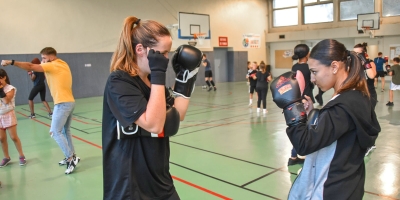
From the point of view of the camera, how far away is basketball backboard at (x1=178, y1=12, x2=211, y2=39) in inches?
643

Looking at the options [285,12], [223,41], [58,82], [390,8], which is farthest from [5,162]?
[285,12]

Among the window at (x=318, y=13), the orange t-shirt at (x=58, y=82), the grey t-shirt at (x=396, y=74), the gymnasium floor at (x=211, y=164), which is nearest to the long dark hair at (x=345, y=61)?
the gymnasium floor at (x=211, y=164)

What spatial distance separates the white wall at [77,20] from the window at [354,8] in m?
7.21

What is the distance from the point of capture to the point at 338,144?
1510 mm

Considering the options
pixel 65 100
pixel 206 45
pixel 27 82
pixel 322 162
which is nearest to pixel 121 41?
pixel 322 162

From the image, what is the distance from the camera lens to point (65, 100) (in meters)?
4.34

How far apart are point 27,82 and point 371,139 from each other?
44.5ft

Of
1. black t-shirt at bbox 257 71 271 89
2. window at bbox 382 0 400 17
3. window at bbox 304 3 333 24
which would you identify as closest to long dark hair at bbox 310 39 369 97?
black t-shirt at bbox 257 71 271 89

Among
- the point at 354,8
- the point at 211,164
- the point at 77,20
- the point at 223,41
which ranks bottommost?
the point at 211,164

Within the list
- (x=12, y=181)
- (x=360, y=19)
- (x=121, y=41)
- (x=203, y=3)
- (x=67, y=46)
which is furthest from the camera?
(x=203, y=3)

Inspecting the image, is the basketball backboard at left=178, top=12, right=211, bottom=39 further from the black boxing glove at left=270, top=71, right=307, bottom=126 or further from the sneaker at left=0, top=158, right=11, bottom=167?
the black boxing glove at left=270, top=71, right=307, bottom=126

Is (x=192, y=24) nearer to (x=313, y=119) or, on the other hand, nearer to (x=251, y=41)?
(x=251, y=41)

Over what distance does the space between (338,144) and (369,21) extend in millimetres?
17450

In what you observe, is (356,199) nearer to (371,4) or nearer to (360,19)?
(360,19)
